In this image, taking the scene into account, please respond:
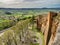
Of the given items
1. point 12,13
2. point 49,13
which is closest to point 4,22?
point 12,13

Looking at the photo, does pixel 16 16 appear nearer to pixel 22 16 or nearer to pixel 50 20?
pixel 22 16

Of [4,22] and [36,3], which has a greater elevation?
[36,3]

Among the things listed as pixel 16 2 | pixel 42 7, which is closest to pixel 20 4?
pixel 16 2

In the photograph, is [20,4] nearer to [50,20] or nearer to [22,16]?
[22,16]

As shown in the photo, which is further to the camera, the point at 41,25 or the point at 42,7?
the point at 41,25

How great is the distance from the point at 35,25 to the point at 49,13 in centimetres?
62

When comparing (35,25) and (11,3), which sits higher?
(11,3)

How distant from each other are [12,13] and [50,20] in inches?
47.2

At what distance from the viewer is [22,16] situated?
20.3ft

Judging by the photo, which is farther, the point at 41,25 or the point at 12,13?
the point at 41,25

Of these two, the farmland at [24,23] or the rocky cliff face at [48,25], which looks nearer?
the rocky cliff face at [48,25]

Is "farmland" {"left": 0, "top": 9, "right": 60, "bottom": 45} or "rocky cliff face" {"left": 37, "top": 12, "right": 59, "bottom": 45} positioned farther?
"farmland" {"left": 0, "top": 9, "right": 60, "bottom": 45}

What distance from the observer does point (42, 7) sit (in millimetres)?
6227

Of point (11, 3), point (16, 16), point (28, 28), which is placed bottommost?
point (28, 28)
